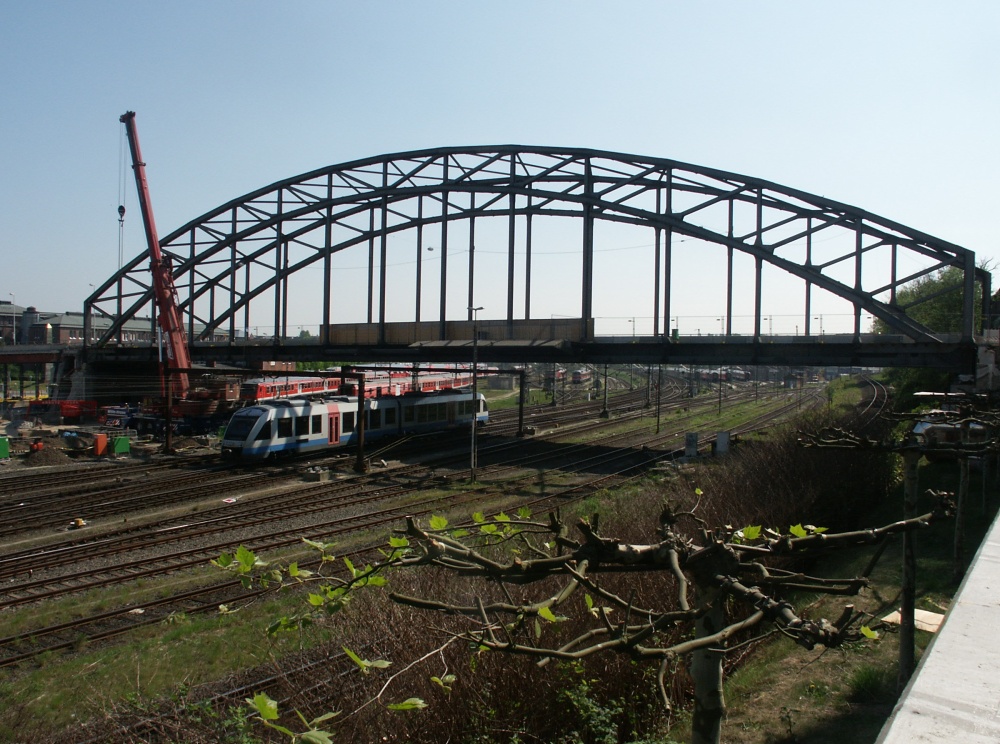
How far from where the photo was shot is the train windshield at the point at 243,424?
30.9m

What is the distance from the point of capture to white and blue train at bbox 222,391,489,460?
30.8 metres

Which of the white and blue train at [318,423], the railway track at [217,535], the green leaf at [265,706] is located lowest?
the railway track at [217,535]

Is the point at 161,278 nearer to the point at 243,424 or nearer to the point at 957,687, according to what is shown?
the point at 243,424

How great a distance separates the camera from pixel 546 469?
3278cm

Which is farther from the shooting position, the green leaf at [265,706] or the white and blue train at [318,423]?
the white and blue train at [318,423]

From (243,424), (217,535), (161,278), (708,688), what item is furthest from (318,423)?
(708,688)

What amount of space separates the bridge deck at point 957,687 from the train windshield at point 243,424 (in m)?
30.3

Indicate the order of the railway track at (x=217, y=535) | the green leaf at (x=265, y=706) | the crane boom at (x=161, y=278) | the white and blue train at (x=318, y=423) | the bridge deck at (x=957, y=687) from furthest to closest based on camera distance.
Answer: the crane boom at (x=161, y=278)
the white and blue train at (x=318, y=423)
the railway track at (x=217, y=535)
the bridge deck at (x=957, y=687)
the green leaf at (x=265, y=706)

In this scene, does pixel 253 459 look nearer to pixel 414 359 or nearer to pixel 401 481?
pixel 401 481

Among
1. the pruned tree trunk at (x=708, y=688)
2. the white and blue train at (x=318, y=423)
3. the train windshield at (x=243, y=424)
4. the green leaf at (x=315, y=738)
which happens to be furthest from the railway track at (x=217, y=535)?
the green leaf at (x=315, y=738)

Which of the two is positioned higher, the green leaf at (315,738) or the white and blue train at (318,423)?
the green leaf at (315,738)

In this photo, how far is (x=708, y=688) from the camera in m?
3.97

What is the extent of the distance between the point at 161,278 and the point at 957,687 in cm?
5878

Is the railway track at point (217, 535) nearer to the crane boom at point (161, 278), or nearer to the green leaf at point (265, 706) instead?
the green leaf at point (265, 706)
